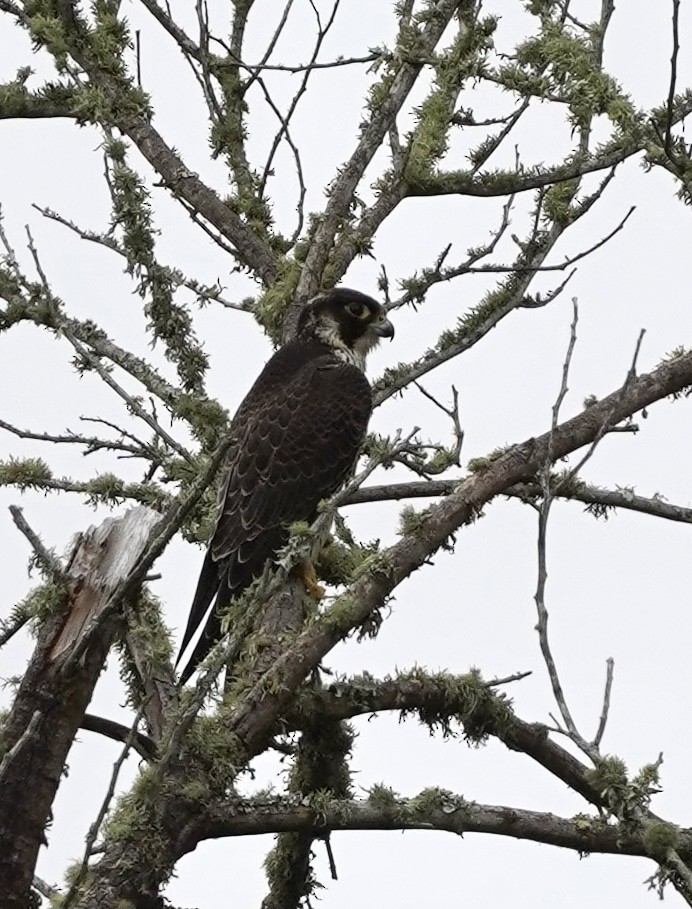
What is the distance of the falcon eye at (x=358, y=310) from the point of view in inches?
293

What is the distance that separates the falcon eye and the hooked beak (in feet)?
0.37

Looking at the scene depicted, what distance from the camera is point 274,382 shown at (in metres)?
7.08

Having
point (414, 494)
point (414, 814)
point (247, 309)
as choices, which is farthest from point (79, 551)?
point (247, 309)

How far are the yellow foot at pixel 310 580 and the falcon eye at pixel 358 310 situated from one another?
163 centimetres

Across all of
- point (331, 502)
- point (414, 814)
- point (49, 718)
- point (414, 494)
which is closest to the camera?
point (49, 718)

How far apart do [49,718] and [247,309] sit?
10.4 feet

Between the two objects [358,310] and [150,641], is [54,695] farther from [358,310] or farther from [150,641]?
[358,310]

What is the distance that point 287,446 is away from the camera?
6.92 meters

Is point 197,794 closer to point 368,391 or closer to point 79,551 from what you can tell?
point 79,551

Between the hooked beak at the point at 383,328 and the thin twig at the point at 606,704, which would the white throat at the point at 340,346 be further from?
the thin twig at the point at 606,704

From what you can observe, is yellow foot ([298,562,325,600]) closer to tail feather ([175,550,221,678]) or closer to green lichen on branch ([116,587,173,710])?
tail feather ([175,550,221,678])

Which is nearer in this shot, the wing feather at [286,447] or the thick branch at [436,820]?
the thick branch at [436,820]

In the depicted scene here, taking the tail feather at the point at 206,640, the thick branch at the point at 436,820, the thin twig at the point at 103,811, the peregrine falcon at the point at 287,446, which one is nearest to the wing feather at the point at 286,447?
the peregrine falcon at the point at 287,446

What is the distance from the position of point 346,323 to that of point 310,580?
1.80 m
